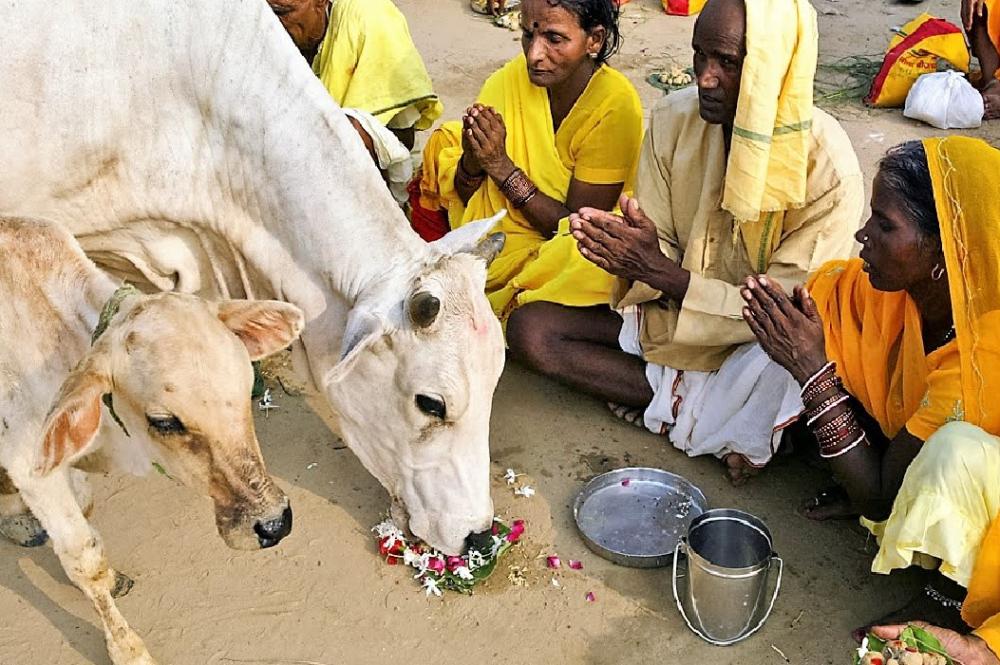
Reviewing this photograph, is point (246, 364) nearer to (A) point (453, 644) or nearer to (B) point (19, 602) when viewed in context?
(A) point (453, 644)

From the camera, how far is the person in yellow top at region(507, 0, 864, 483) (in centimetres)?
350

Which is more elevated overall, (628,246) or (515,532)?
(628,246)

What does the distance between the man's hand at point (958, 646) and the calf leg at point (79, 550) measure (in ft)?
6.88

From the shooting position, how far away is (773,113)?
11.4ft

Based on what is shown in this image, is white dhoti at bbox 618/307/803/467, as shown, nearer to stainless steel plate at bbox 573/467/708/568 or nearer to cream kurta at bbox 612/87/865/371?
cream kurta at bbox 612/87/865/371

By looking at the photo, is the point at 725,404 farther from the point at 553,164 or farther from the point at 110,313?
the point at 110,313

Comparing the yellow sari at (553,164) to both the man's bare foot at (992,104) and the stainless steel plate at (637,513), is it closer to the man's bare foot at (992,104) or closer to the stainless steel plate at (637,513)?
the stainless steel plate at (637,513)

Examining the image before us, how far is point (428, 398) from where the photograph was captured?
9.79 ft

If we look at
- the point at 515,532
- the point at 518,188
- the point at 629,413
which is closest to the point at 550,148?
the point at 518,188

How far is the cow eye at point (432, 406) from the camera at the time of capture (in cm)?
298

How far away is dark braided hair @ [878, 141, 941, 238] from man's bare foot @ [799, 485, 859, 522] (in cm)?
109

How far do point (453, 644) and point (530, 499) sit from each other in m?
0.77

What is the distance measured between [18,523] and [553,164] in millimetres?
2530

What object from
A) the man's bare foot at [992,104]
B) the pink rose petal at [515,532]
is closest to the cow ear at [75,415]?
the pink rose petal at [515,532]
